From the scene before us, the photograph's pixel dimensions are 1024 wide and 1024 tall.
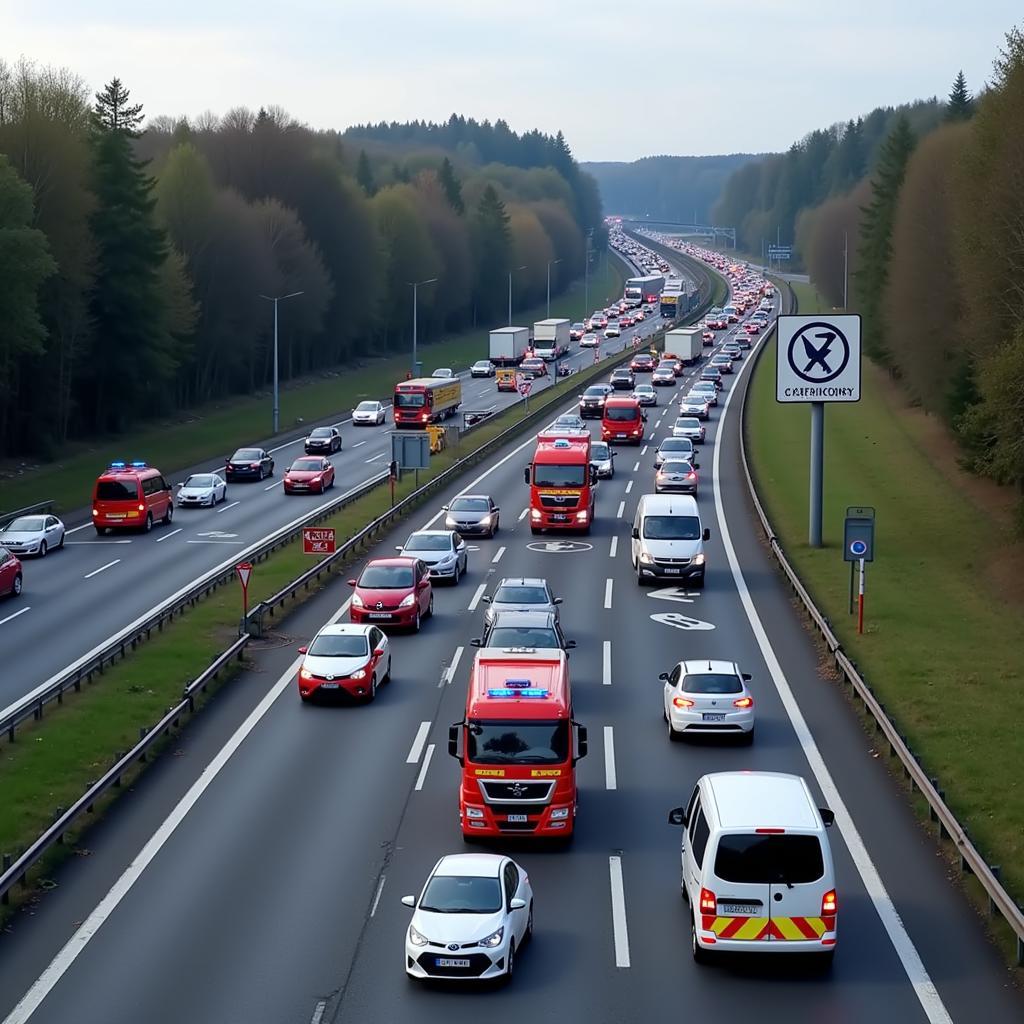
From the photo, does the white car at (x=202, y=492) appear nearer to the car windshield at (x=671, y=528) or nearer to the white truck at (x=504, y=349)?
the car windshield at (x=671, y=528)

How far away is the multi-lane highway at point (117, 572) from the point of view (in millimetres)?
38781

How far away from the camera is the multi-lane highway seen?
38781 millimetres

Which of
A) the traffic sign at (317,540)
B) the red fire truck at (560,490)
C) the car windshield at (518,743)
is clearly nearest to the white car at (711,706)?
the car windshield at (518,743)

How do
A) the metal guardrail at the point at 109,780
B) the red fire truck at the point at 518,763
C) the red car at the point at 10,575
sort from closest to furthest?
the metal guardrail at the point at 109,780 → the red fire truck at the point at 518,763 → the red car at the point at 10,575

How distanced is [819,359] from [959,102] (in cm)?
8029

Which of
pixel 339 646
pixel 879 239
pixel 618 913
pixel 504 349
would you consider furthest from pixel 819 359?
pixel 504 349

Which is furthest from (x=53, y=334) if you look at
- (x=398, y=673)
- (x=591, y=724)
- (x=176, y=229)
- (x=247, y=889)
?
(x=247, y=889)

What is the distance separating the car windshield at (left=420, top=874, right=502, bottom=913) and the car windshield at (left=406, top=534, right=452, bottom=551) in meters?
28.0

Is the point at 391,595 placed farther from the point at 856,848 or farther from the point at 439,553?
the point at 856,848

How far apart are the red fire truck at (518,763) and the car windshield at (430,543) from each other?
22.0 m

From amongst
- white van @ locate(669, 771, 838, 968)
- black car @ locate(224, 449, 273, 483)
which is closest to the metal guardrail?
white van @ locate(669, 771, 838, 968)

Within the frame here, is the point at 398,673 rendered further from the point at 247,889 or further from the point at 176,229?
the point at 176,229

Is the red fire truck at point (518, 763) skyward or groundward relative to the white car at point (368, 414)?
groundward

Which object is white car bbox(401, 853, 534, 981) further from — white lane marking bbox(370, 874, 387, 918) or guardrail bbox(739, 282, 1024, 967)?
guardrail bbox(739, 282, 1024, 967)
